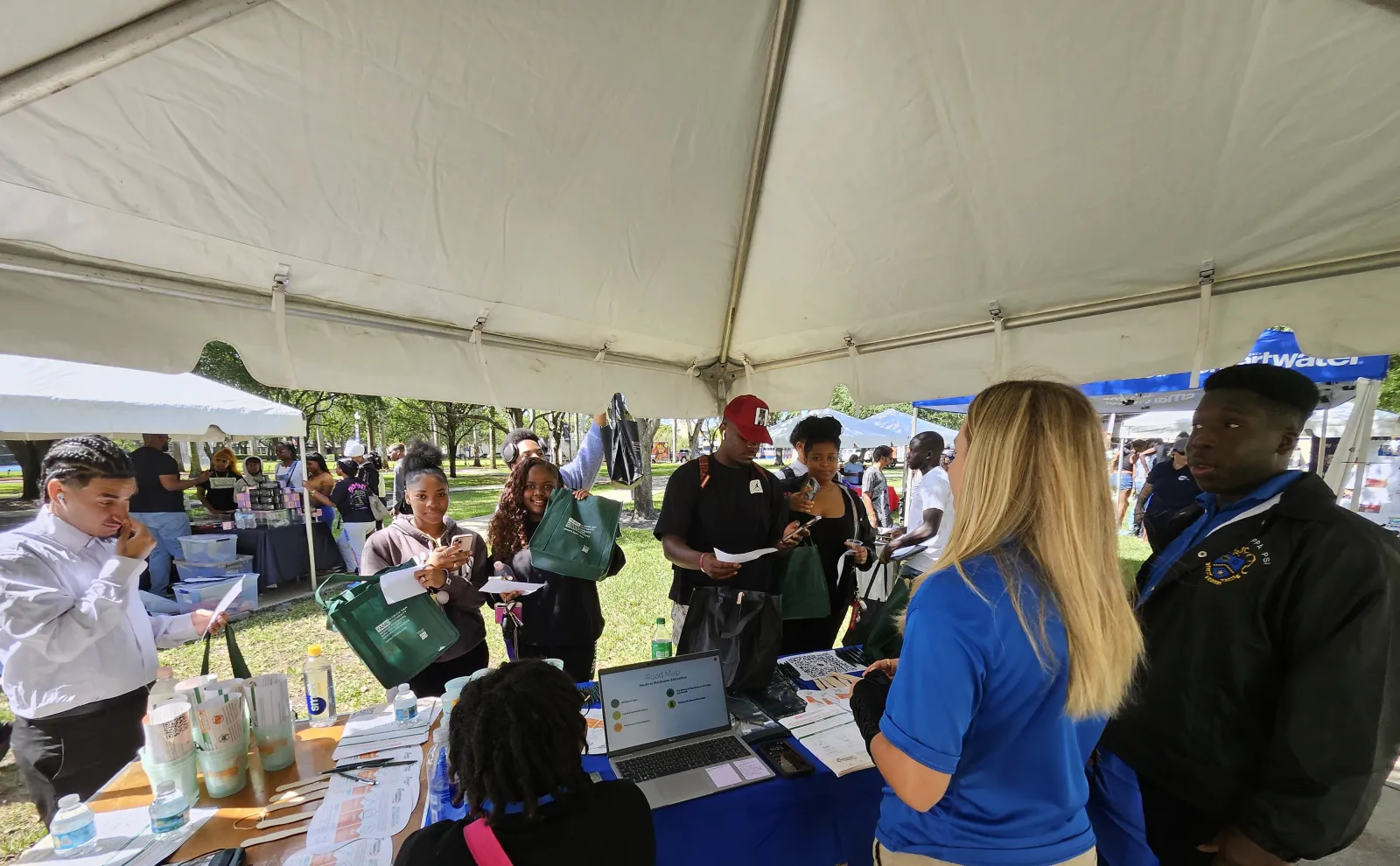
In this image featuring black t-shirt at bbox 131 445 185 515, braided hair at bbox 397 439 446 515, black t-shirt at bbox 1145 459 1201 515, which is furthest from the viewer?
black t-shirt at bbox 131 445 185 515

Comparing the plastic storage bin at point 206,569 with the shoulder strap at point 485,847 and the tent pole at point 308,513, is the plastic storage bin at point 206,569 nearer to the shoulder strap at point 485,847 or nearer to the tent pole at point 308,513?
the tent pole at point 308,513

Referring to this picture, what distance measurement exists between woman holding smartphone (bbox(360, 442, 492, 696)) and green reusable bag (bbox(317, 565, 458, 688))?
0.97ft

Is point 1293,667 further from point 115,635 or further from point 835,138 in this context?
point 115,635

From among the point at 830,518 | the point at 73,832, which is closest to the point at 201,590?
the point at 73,832

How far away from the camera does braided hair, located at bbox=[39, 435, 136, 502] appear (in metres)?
1.99

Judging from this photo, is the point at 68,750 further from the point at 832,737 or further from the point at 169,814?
the point at 832,737

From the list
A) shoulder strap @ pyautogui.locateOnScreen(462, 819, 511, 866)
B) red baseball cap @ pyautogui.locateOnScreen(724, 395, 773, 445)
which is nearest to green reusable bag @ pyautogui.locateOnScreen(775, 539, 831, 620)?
red baseball cap @ pyautogui.locateOnScreen(724, 395, 773, 445)

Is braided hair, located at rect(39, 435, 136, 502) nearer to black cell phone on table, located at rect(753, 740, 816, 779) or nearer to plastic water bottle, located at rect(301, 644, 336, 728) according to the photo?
plastic water bottle, located at rect(301, 644, 336, 728)

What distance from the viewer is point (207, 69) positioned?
1448 mm

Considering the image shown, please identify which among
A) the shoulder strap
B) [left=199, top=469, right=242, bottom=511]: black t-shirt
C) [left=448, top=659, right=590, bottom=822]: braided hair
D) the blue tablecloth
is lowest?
the blue tablecloth

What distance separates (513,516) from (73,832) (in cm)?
191

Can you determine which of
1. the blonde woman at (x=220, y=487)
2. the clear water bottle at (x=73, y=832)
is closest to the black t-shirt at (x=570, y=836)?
the clear water bottle at (x=73, y=832)

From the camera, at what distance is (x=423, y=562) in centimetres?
256

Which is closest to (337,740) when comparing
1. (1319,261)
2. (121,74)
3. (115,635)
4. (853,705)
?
(115,635)
